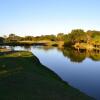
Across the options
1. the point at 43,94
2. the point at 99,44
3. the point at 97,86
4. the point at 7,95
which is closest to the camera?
the point at 7,95

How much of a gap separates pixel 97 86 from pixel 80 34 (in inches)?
6496

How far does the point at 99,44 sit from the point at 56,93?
155m

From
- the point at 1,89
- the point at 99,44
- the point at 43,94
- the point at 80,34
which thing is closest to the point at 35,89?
the point at 43,94

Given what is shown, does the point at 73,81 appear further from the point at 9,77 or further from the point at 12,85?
the point at 12,85

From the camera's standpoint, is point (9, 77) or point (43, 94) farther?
point (9, 77)

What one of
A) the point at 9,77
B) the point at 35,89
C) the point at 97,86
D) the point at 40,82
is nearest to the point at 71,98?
the point at 35,89

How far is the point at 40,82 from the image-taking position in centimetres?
2638

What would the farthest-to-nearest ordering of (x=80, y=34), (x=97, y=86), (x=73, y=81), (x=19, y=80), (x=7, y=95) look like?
(x=80, y=34), (x=73, y=81), (x=97, y=86), (x=19, y=80), (x=7, y=95)

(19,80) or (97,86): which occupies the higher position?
(19,80)

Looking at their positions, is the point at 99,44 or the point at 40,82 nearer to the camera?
the point at 40,82

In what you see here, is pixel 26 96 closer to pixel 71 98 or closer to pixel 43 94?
pixel 43 94

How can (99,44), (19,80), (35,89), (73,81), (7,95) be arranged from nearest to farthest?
(7,95) → (35,89) → (19,80) → (73,81) → (99,44)

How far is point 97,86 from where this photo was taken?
34.1 meters

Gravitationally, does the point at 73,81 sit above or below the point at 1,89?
below
